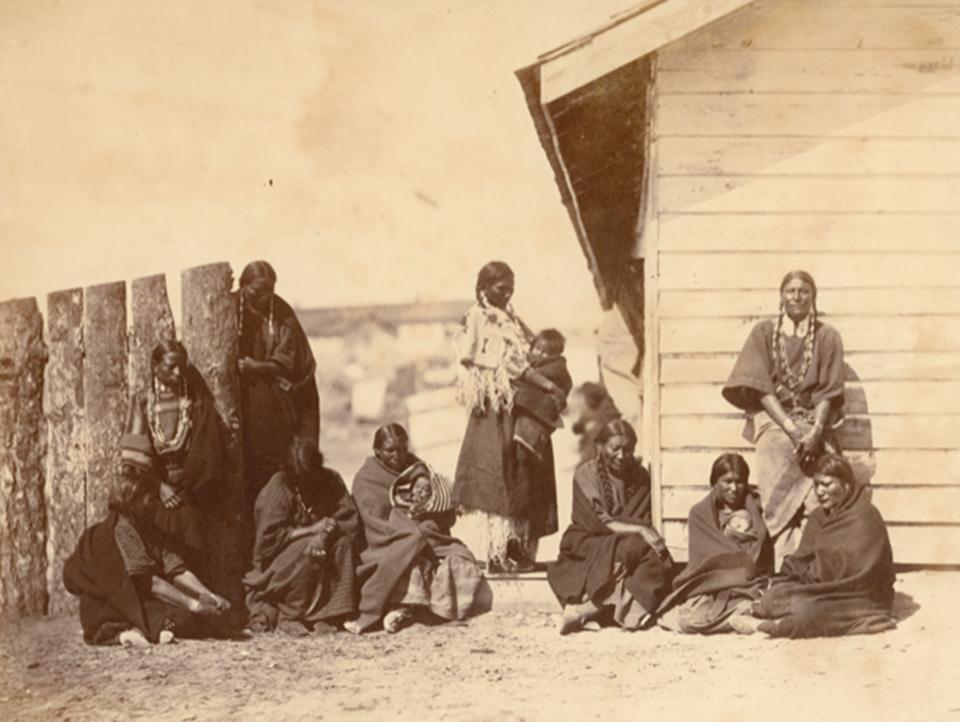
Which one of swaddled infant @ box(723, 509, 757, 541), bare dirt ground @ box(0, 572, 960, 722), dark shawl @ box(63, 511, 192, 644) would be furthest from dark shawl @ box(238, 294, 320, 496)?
swaddled infant @ box(723, 509, 757, 541)

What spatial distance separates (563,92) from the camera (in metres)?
6.60

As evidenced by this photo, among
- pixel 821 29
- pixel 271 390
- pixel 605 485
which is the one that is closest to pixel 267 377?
pixel 271 390

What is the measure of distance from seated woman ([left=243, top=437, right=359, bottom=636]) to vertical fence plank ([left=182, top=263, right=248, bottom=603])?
0.33 feet

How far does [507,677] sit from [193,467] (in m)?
1.76

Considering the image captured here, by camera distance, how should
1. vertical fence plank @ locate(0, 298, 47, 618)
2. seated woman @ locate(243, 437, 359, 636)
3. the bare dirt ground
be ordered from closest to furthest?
the bare dirt ground, seated woman @ locate(243, 437, 359, 636), vertical fence plank @ locate(0, 298, 47, 618)

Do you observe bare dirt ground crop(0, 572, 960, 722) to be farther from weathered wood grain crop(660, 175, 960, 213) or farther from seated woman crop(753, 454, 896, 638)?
weathered wood grain crop(660, 175, 960, 213)

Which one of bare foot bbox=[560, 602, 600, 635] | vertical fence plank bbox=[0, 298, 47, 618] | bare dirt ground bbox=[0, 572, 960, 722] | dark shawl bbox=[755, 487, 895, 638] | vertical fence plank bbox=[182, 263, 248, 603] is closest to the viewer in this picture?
bare dirt ground bbox=[0, 572, 960, 722]

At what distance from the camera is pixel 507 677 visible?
5926 millimetres

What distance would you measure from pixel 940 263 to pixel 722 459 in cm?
150

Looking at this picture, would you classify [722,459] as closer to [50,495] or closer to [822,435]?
[822,435]

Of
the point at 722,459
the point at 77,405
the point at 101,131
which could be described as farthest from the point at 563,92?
the point at 77,405

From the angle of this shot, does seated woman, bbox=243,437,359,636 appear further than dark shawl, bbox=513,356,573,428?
No

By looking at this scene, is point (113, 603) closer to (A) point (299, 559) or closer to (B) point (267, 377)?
(A) point (299, 559)

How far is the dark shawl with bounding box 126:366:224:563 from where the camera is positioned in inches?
249
